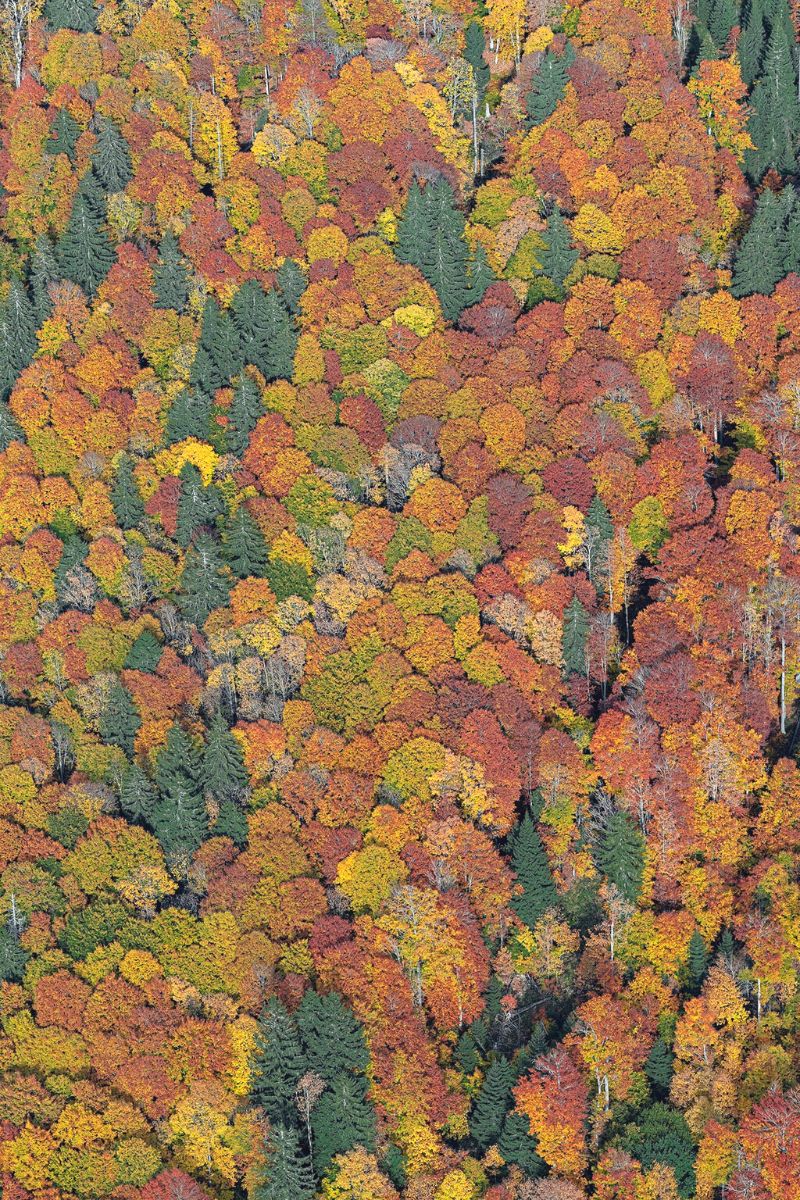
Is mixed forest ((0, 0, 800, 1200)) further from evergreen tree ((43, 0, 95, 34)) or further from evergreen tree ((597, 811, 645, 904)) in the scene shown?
evergreen tree ((43, 0, 95, 34))

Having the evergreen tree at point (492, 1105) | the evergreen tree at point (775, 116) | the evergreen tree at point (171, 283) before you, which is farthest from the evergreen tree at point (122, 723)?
the evergreen tree at point (775, 116)

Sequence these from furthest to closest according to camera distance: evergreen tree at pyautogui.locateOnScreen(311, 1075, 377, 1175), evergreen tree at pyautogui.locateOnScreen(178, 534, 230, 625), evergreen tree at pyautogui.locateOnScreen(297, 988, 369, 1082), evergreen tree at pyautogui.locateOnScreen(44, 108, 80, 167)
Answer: evergreen tree at pyautogui.locateOnScreen(44, 108, 80, 167), evergreen tree at pyautogui.locateOnScreen(178, 534, 230, 625), evergreen tree at pyautogui.locateOnScreen(297, 988, 369, 1082), evergreen tree at pyautogui.locateOnScreen(311, 1075, 377, 1175)

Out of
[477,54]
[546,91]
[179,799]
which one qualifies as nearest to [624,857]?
[179,799]

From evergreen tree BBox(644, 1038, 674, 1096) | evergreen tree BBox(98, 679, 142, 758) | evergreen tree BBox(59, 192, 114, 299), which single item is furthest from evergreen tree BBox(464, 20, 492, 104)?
evergreen tree BBox(644, 1038, 674, 1096)

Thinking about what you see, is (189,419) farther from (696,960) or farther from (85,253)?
(696,960)

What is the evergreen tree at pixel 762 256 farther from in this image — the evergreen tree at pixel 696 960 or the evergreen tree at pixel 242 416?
the evergreen tree at pixel 696 960

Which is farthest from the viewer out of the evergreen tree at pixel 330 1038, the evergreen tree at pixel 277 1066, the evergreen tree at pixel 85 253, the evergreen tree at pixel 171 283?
the evergreen tree at pixel 85 253
